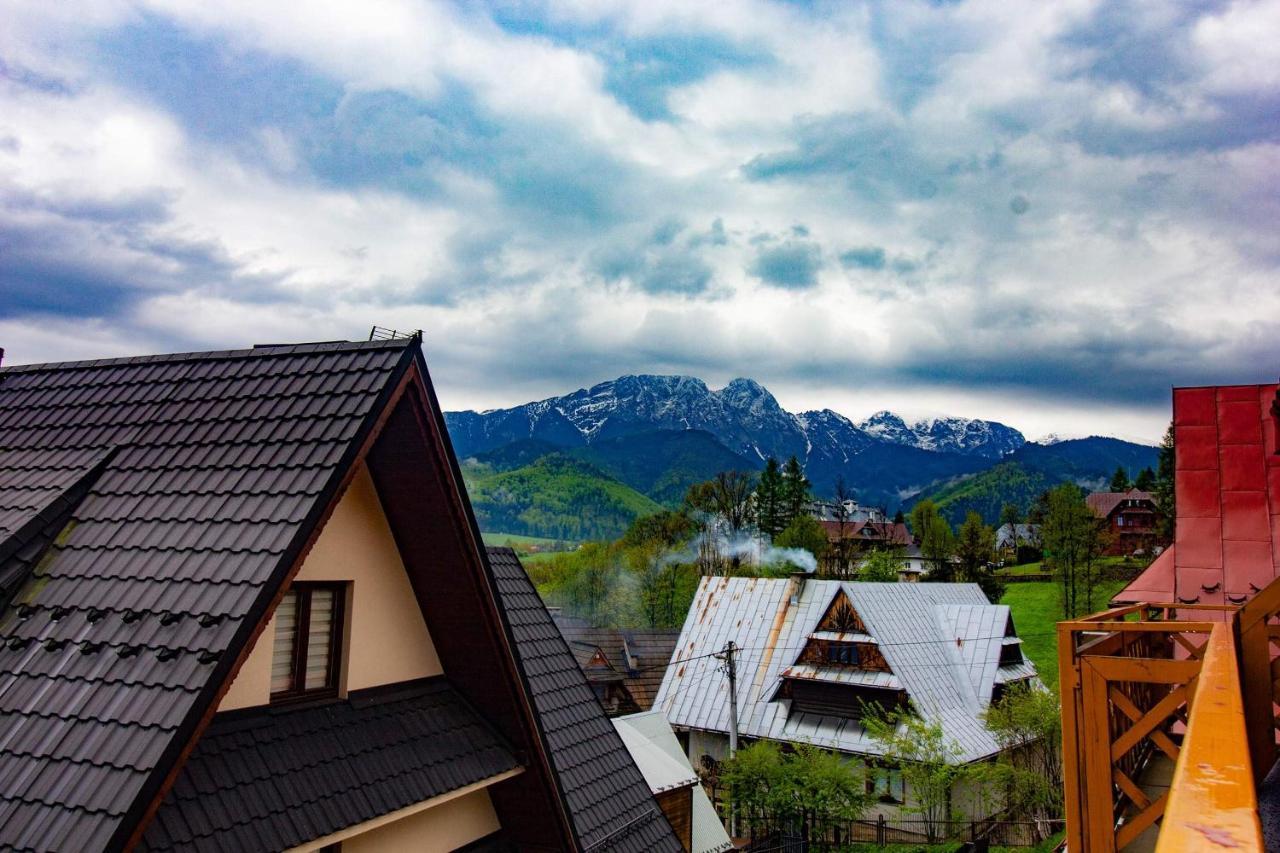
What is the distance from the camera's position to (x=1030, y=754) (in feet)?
85.7

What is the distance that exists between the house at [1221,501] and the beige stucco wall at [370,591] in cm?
1010

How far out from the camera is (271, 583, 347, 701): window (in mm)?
5273

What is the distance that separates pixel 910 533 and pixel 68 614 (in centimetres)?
11575

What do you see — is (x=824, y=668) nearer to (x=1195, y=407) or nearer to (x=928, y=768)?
(x=928, y=768)

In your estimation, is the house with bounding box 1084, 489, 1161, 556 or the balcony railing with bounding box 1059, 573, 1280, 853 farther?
the house with bounding box 1084, 489, 1161, 556

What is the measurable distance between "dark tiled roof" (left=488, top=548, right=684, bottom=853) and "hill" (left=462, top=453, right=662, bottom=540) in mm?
127768

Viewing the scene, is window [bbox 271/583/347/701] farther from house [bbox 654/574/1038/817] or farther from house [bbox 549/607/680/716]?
house [bbox 549/607/680/716]

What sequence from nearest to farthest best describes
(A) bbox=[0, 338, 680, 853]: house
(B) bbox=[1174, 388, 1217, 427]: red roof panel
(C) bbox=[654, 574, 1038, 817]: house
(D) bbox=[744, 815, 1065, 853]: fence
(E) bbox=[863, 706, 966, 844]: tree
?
(A) bbox=[0, 338, 680, 853]: house < (B) bbox=[1174, 388, 1217, 427]: red roof panel < (D) bbox=[744, 815, 1065, 853]: fence < (E) bbox=[863, 706, 966, 844]: tree < (C) bbox=[654, 574, 1038, 817]: house

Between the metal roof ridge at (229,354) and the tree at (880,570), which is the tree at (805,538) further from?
the metal roof ridge at (229,354)

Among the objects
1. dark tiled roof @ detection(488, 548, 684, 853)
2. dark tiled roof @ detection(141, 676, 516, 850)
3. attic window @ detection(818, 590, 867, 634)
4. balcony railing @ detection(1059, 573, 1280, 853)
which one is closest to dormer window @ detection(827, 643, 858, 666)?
attic window @ detection(818, 590, 867, 634)

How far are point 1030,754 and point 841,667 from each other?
6.36 m

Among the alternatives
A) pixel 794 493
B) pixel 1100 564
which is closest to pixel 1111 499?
pixel 794 493

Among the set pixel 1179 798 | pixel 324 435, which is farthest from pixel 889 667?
pixel 1179 798

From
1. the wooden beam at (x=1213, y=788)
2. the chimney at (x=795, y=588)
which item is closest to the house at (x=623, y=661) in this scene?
the chimney at (x=795, y=588)
